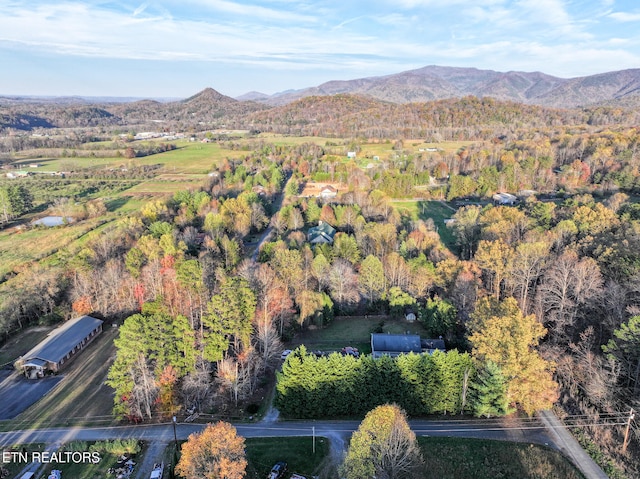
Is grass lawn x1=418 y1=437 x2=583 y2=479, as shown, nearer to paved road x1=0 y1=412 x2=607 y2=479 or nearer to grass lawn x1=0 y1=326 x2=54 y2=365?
paved road x1=0 y1=412 x2=607 y2=479

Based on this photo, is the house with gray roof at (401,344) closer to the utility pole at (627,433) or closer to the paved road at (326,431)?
the paved road at (326,431)

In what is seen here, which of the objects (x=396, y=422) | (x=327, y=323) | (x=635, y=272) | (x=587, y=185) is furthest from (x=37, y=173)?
(x=587, y=185)

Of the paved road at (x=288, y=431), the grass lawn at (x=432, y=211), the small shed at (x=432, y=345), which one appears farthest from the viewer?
the grass lawn at (x=432, y=211)

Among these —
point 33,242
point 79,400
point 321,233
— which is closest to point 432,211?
point 321,233

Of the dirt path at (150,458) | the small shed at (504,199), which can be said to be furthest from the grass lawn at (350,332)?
the small shed at (504,199)

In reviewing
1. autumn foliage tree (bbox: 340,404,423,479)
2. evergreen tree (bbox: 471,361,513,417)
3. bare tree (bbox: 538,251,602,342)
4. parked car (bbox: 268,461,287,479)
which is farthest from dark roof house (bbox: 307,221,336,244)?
autumn foliage tree (bbox: 340,404,423,479)

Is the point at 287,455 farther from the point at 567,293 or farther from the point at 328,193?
the point at 328,193
